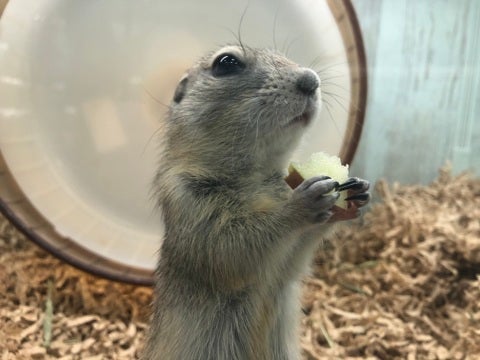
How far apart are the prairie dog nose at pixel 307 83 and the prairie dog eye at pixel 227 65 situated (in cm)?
26

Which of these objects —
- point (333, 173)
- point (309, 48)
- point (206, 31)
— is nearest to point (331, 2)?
point (309, 48)

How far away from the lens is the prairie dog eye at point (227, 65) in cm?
202

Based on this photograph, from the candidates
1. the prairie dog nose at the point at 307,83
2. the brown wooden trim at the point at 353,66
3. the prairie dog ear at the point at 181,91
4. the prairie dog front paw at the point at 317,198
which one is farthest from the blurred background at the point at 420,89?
the prairie dog front paw at the point at 317,198

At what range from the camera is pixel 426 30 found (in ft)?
12.6

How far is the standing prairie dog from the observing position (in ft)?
5.72

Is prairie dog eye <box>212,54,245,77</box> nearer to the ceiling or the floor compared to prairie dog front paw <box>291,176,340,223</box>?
nearer to the ceiling

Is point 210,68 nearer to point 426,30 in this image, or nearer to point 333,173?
point 333,173

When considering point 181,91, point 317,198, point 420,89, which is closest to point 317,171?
point 317,198

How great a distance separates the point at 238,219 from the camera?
177cm

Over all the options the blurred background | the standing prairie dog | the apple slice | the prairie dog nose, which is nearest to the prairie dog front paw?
the standing prairie dog

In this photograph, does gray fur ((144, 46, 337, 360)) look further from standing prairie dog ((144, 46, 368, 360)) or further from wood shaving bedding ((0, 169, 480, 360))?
wood shaving bedding ((0, 169, 480, 360))

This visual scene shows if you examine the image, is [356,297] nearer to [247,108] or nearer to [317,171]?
[317,171]

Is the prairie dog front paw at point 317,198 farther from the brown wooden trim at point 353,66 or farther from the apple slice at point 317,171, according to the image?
the brown wooden trim at point 353,66

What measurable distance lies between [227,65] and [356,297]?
5.66ft
